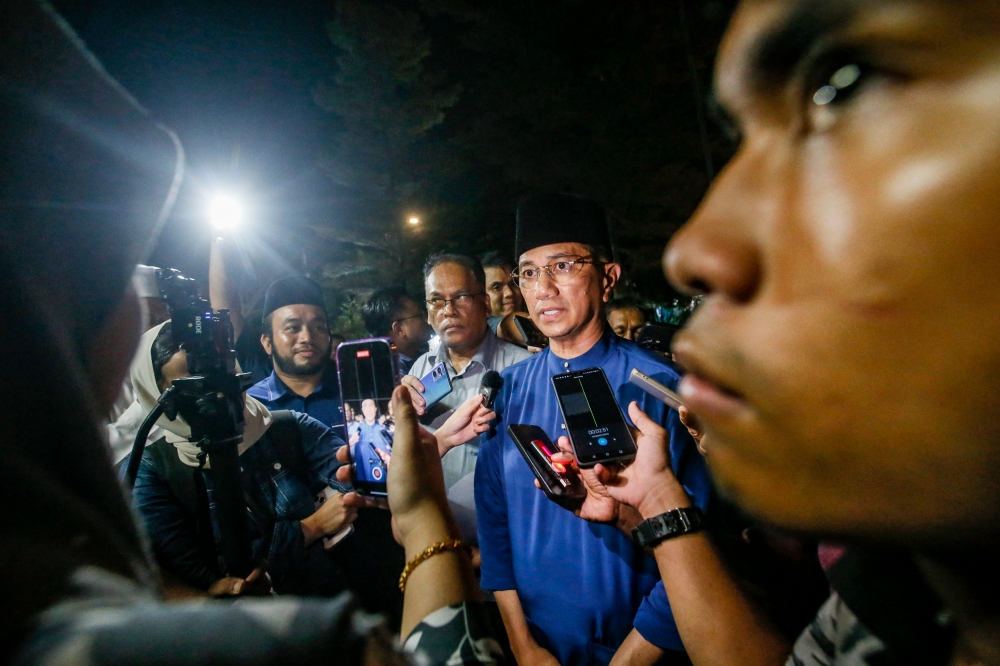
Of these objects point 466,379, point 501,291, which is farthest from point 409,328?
point 466,379

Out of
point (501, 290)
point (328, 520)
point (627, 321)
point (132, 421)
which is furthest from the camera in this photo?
point (501, 290)

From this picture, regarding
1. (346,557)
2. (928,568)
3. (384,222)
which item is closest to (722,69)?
(928,568)

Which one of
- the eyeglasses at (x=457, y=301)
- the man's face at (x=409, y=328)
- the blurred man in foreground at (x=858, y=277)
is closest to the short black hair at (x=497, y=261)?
the man's face at (x=409, y=328)

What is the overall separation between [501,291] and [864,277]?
571 centimetres

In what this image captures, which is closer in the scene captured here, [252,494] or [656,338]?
[252,494]

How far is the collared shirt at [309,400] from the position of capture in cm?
436

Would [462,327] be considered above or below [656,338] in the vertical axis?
above

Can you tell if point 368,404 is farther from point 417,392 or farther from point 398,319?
point 398,319

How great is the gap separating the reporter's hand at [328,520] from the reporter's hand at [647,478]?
1969 mm

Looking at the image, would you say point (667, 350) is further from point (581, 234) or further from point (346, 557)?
point (346, 557)

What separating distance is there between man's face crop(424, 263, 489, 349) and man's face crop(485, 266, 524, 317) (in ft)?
6.17

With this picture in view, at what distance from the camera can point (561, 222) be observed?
2.85 metres

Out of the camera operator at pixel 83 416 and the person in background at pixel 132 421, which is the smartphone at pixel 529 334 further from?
the camera operator at pixel 83 416

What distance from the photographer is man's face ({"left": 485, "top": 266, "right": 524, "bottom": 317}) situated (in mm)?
6156
